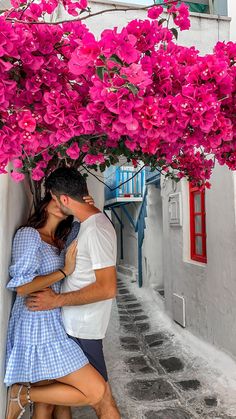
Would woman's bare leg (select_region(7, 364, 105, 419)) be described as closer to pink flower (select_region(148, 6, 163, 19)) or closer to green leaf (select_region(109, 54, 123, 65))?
green leaf (select_region(109, 54, 123, 65))

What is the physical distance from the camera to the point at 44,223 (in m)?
2.18

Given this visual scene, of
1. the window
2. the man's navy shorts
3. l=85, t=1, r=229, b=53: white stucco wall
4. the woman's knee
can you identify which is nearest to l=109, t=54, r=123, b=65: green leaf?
the man's navy shorts

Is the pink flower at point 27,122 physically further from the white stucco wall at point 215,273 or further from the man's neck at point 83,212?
the white stucco wall at point 215,273

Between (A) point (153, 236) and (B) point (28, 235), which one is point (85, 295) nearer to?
(B) point (28, 235)

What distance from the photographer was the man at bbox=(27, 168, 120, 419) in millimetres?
1972

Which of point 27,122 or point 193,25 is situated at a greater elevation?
point 193,25

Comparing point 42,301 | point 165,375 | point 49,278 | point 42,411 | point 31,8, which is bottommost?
point 165,375

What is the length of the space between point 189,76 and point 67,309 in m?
1.50

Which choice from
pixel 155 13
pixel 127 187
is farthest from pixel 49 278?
pixel 127 187

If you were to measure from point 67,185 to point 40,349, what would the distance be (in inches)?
37.4

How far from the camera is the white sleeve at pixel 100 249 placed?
6.42 feet

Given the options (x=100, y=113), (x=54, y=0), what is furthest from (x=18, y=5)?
(x=100, y=113)

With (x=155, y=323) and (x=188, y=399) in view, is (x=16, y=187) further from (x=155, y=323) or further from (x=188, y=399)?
(x=155, y=323)

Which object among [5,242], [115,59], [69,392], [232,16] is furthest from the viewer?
[232,16]
